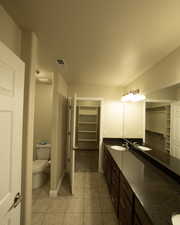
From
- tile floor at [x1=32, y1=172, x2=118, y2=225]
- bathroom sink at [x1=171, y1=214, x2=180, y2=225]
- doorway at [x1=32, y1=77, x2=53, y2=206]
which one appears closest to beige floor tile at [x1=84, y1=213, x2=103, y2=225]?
tile floor at [x1=32, y1=172, x2=118, y2=225]

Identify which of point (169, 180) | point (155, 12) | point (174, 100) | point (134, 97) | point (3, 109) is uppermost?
point (155, 12)

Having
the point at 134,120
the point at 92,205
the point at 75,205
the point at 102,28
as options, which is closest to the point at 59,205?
the point at 75,205

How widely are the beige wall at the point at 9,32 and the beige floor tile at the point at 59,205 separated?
233 cm

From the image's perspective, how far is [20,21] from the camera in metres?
1.21

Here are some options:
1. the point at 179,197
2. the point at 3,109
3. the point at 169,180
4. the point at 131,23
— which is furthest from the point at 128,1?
the point at 169,180

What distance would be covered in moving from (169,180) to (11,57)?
78.1 inches

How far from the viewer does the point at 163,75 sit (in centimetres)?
186

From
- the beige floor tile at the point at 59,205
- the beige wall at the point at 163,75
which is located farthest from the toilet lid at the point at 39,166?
the beige wall at the point at 163,75

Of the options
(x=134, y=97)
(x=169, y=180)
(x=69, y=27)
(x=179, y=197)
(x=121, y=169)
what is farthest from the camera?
(x=134, y=97)

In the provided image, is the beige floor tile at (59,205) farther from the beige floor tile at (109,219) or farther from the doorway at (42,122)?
the doorway at (42,122)

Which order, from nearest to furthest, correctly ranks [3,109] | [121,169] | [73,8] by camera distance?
[3,109] → [73,8] → [121,169]

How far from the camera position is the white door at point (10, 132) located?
0.87 meters

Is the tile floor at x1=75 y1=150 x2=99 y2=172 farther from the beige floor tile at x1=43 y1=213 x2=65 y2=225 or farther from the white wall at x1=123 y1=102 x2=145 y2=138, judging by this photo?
the beige floor tile at x1=43 y1=213 x2=65 y2=225

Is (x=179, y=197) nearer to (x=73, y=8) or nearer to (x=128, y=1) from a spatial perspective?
(x=128, y=1)
